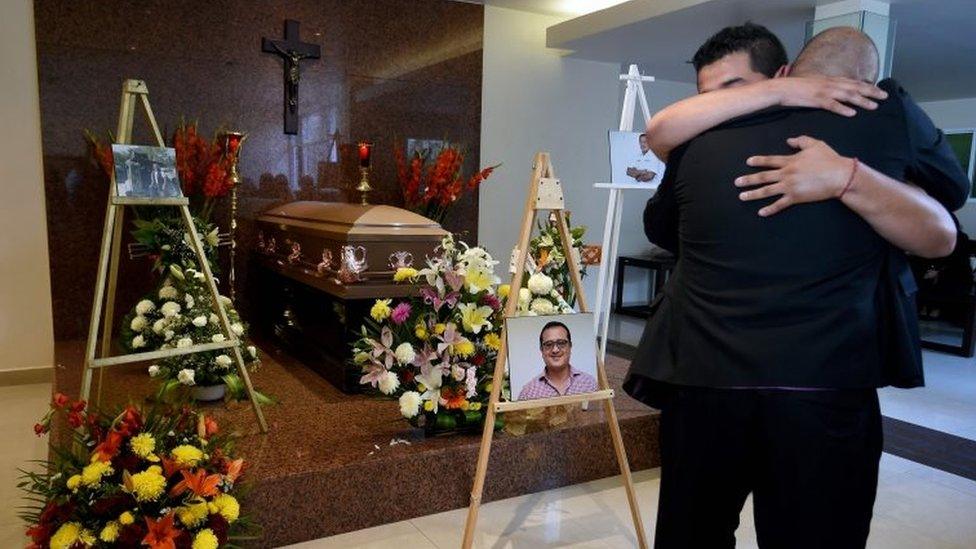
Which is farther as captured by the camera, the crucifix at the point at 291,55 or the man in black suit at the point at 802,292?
the crucifix at the point at 291,55

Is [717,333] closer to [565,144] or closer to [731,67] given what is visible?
[731,67]

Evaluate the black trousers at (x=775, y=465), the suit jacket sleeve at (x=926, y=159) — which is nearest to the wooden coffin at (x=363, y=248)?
the black trousers at (x=775, y=465)

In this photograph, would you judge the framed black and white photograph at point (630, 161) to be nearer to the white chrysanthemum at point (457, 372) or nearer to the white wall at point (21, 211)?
the white chrysanthemum at point (457, 372)

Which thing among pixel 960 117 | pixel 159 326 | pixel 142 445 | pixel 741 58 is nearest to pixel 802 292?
pixel 741 58

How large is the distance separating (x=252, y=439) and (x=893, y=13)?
12.7ft

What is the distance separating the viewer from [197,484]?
4.60 ft

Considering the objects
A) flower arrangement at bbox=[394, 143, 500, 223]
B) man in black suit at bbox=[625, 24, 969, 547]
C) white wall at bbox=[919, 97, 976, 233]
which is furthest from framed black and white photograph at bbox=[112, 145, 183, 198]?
white wall at bbox=[919, 97, 976, 233]

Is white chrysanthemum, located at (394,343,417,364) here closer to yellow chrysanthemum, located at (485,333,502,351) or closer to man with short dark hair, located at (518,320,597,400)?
yellow chrysanthemum, located at (485,333,502,351)

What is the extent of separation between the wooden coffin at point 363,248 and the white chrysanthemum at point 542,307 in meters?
0.58

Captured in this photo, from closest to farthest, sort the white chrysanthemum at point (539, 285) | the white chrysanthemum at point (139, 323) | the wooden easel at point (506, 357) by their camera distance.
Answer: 1. the wooden easel at point (506, 357)
2. the white chrysanthemum at point (539, 285)
3. the white chrysanthemum at point (139, 323)

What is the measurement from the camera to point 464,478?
220cm

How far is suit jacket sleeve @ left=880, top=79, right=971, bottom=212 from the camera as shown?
0.95m

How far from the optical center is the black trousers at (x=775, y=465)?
976 mm

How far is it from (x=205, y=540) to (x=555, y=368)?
0.93m
